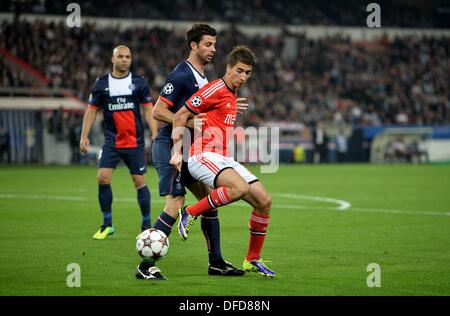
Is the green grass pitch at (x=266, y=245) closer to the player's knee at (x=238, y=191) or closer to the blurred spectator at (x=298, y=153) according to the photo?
the player's knee at (x=238, y=191)

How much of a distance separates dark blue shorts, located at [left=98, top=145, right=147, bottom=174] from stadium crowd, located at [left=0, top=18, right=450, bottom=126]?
2470 centimetres

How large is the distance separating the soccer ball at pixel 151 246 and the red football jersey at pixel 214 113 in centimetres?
94

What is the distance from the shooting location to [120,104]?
12.2m

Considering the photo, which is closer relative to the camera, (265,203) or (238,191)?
(238,191)

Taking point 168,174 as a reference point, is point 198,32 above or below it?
above

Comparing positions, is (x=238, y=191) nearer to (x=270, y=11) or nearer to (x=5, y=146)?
(x=5, y=146)

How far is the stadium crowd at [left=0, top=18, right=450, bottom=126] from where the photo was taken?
38094mm

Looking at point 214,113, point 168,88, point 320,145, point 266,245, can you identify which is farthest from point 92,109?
point 320,145

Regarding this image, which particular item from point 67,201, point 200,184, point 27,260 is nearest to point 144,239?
point 200,184

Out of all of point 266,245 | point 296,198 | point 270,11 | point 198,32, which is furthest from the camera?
point 270,11

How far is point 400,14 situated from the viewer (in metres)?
53.4

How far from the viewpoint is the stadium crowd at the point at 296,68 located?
125ft

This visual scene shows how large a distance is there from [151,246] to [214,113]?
4.82 ft

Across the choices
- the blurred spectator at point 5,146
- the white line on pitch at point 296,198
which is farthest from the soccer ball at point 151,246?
the blurred spectator at point 5,146
